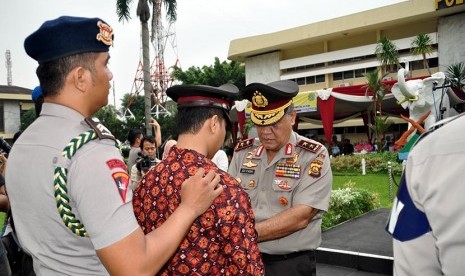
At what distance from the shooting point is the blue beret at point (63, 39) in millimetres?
1245

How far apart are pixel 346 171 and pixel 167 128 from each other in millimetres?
19685

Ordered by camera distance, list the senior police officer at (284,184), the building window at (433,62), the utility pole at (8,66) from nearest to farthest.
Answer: the senior police officer at (284,184)
the building window at (433,62)
the utility pole at (8,66)

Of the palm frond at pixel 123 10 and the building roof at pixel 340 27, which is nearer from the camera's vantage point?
the palm frond at pixel 123 10

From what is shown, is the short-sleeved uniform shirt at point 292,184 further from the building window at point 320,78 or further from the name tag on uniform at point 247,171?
the building window at point 320,78

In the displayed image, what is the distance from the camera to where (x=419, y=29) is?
23.4 metres

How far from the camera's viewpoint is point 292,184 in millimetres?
2449

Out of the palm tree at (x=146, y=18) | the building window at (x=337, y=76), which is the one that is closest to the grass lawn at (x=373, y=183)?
the palm tree at (x=146, y=18)

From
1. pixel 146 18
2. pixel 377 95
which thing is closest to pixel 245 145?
pixel 146 18

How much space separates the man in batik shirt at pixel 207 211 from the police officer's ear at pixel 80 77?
1.42 ft

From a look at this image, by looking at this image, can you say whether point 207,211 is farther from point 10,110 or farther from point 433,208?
point 10,110

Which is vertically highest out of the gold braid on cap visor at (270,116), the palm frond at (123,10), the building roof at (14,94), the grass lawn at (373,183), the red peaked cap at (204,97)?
the palm frond at (123,10)

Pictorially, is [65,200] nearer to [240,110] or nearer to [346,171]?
[346,171]

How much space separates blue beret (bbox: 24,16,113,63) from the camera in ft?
4.09

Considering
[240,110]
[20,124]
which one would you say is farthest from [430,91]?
[20,124]
